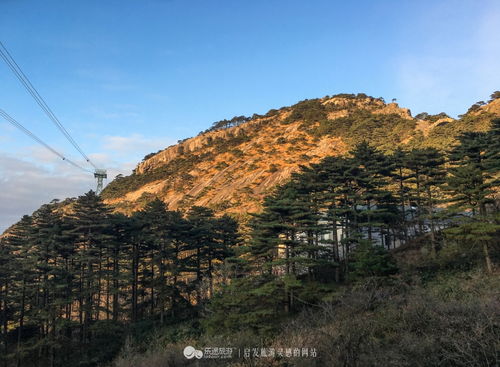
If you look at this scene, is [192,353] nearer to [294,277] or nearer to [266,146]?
[294,277]

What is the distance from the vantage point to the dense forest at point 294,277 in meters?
12.1

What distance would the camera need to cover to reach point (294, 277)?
870 inches

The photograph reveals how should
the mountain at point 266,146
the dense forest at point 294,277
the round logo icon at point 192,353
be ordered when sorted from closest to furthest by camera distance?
the dense forest at point 294,277
the round logo icon at point 192,353
the mountain at point 266,146

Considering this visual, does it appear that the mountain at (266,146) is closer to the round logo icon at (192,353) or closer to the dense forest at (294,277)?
the dense forest at (294,277)

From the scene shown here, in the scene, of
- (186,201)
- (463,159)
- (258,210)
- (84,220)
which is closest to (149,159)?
(186,201)

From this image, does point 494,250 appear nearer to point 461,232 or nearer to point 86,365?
point 461,232

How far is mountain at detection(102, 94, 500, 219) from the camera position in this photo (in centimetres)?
7644

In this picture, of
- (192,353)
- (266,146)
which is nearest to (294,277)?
(192,353)

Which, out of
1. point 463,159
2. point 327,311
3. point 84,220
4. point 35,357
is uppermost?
point 463,159

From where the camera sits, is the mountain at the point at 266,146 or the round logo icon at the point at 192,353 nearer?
the round logo icon at the point at 192,353

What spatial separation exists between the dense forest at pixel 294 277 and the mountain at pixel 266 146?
33.4 meters

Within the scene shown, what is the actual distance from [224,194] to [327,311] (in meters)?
63.6

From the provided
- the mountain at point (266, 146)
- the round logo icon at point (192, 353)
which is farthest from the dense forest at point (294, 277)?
the mountain at point (266, 146)

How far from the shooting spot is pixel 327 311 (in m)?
15.4
